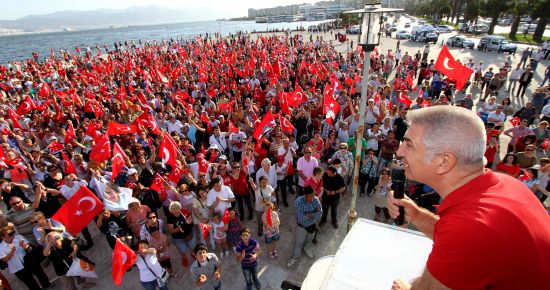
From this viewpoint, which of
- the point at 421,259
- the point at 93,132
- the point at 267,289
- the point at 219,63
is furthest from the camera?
the point at 219,63

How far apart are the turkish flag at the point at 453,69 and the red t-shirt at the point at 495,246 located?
9.03 meters

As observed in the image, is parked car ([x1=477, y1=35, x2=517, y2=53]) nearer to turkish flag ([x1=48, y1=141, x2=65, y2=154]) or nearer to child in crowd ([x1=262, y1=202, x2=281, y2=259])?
child in crowd ([x1=262, y1=202, x2=281, y2=259])

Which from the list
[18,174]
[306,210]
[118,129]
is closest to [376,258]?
[306,210]

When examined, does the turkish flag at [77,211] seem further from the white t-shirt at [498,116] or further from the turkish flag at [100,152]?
the white t-shirt at [498,116]

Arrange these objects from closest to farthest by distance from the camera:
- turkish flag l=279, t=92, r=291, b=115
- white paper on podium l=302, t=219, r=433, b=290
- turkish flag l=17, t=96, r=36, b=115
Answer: white paper on podium l=302, t=219, r=433, b=290 → turkish flag l=279, t=92, r=291, b=115 → turkish flag l=17, t=96, r=36, b=115

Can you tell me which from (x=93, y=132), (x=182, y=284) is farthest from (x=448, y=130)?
(x=93, y=132)

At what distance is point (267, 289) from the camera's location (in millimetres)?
5547

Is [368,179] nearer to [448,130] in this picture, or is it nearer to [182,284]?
[182,284]

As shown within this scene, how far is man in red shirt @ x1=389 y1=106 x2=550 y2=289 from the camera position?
1.12m

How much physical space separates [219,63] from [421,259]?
2040 cm

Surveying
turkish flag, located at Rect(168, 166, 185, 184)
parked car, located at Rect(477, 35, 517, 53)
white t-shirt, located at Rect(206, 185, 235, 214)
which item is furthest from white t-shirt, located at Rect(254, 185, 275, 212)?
parked car, located at Rect(477, 35, 517, 53)

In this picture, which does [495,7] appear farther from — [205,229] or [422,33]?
[205,229]

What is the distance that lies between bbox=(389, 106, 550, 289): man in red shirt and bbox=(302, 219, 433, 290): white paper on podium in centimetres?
84

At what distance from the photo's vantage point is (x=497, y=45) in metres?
27.7
